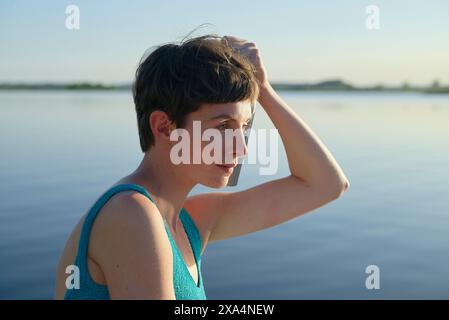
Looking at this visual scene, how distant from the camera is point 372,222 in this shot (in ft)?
23.9

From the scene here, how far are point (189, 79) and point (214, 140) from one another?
0.21 metres

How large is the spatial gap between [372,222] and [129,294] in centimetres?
578

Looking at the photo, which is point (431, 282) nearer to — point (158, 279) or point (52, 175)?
point (158, 279)

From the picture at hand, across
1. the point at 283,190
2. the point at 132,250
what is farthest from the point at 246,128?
the point at 132,250

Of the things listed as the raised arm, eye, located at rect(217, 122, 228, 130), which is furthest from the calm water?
eye, located at rect(217, 122, 228, 130)

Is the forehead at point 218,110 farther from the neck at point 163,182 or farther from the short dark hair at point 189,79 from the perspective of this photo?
the neck at point 163,182

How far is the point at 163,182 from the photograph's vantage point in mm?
2193

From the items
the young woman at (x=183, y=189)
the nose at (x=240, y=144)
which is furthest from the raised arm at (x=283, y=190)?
the nose at (x=240, y=144)

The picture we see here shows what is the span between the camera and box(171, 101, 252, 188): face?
7.00ft

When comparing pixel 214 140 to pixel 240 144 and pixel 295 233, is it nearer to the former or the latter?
pixel 240 144

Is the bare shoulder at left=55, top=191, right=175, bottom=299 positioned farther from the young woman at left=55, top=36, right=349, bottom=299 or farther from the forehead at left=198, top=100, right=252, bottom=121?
the forehead at left=198, top=100, right=252, bottom=121

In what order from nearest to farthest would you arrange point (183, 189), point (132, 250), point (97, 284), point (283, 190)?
point (132, 250) → point (97, 284) → point (183, 189) → point (283, 190)

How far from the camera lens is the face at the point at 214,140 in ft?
7.00
